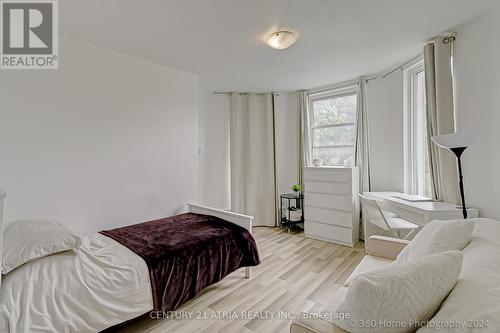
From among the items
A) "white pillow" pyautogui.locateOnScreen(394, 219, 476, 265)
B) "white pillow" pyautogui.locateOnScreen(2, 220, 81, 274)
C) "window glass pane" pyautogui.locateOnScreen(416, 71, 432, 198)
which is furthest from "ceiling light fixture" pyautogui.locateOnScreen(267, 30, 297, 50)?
"white pillow" pyautogui.locateOnScreen(2, 220, 81, 274)

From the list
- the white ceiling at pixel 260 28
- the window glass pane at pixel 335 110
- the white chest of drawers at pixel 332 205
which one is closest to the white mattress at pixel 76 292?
the white ceiling at pixel 260 28

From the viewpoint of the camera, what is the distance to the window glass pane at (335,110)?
3861 mm

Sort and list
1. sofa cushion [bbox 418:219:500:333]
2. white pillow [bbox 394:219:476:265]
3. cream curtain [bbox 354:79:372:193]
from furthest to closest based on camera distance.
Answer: cream curtain [bbox 354:79:372:193] → white pillow [bbox 394:219:476:265] → sofa cushion [bbox 418:219:500:333]

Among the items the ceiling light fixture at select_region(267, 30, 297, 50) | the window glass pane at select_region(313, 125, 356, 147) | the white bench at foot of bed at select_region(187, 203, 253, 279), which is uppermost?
the ceiling light fixture at select_region(267, 30, 297, 50)

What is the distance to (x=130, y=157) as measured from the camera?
2.74 meters

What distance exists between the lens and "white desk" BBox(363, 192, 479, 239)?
2043 millimetres

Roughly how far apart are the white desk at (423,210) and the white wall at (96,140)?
261 cm

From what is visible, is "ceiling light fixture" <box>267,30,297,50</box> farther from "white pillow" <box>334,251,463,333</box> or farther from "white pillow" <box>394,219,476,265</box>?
"white pillow" <box>334,251,463,333</box>

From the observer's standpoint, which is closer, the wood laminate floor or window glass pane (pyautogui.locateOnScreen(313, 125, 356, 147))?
the wood laminate floor

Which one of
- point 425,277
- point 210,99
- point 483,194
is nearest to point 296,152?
point 210,99

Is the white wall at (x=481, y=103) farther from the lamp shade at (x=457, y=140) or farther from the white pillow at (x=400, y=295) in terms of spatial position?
the white pillow at (x=400, y=295)

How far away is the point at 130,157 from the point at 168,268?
154cm

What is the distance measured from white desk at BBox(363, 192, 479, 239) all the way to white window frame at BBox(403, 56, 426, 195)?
49 centimetres

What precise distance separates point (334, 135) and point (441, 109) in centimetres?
181
